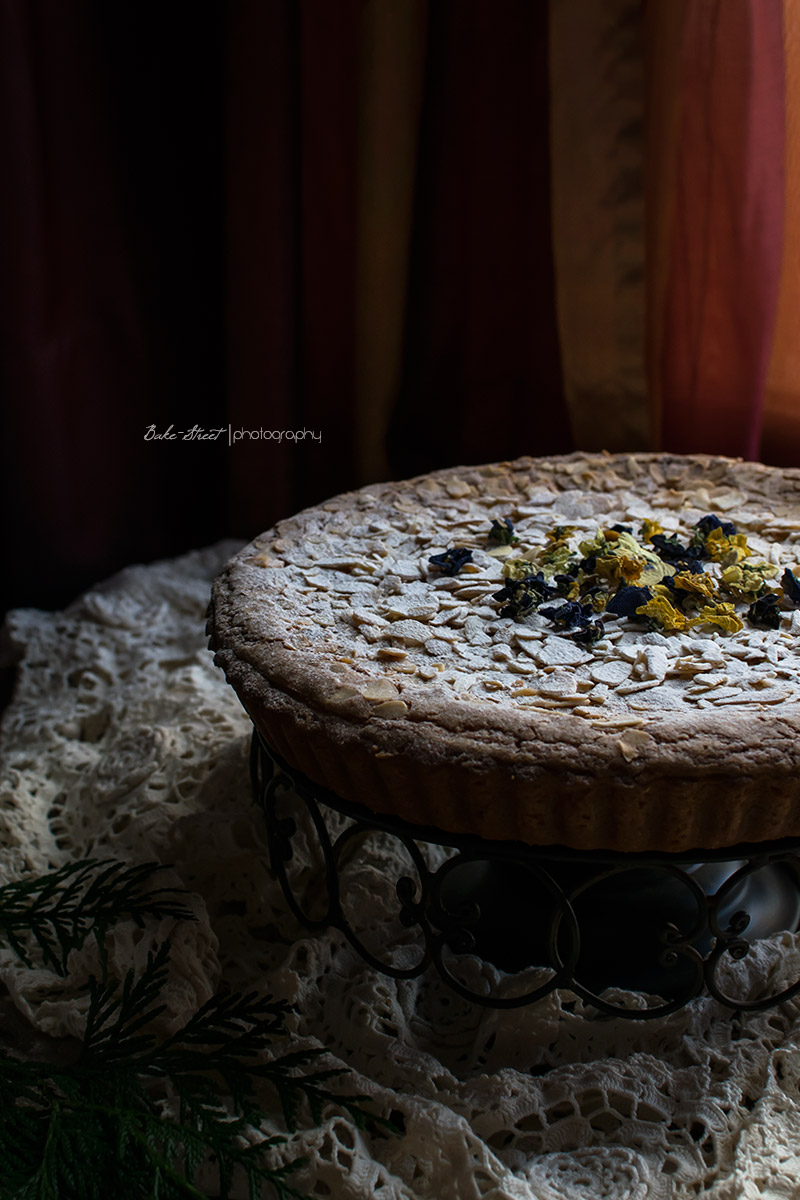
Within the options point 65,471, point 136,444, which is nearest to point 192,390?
point 136,444

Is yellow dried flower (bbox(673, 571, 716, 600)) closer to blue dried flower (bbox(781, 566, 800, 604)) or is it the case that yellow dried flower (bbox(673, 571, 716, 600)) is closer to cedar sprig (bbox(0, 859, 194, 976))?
blue dried flower (bbox(781, 566, 800, 604))

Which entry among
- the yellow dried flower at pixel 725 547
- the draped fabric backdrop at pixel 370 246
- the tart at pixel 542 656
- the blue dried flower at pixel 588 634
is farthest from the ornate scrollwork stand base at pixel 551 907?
the draped fabric backdrop at pixel 370 246

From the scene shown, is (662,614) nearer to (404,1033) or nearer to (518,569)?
(518,569)

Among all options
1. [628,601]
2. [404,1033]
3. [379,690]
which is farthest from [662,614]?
[404,1033]

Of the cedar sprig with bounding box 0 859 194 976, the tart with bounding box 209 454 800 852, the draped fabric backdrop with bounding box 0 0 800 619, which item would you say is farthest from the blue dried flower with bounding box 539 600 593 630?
the draped fabric backdrop with bounding box 0 0 800 619

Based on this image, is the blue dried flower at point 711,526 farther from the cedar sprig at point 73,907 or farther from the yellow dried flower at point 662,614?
the cedar sprig at point 73,907

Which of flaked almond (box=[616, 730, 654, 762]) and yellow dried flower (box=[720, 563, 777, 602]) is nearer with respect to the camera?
flaked almond (box=[616, 730, 654, 762])

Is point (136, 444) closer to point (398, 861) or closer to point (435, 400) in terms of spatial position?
point (435, 400)
